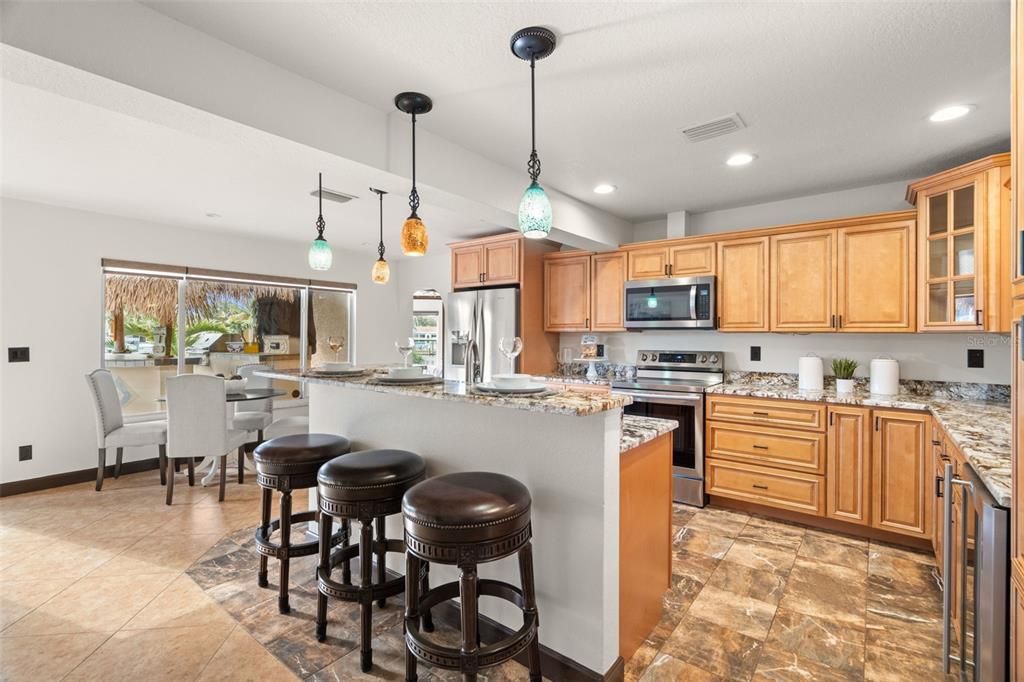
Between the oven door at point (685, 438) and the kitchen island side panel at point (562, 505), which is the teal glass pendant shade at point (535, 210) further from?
the oven door at point (685, 438)

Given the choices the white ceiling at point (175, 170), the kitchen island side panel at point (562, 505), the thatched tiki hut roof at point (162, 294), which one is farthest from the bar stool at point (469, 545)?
the thatched tiki hut roof at point (162, 294)

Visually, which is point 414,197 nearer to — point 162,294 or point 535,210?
point 535,210

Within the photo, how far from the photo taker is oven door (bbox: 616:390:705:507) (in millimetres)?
3523

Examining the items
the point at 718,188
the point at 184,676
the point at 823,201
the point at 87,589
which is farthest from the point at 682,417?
the point at 87,589

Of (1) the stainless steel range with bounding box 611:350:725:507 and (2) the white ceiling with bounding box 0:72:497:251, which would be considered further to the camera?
(1) the stainless steel range with bounding box 611:350:725:507

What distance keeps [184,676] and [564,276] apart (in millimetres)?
3832

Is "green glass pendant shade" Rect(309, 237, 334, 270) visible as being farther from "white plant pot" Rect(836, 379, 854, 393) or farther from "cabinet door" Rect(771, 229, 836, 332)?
"white plant pot" Rect(836, 379, 854, 393)

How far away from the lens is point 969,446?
171 centimetres

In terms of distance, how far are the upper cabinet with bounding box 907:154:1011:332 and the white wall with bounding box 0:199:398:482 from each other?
6.17 meters

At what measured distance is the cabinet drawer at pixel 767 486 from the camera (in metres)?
3.12

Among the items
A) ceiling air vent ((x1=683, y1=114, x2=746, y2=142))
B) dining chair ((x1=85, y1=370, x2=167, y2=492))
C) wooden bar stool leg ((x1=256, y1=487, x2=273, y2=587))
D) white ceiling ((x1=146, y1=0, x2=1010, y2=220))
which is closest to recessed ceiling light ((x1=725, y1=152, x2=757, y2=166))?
white ceiling ((x1=146, y1=0, x2=1010, y2=220))

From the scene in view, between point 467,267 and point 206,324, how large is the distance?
2.95 metres

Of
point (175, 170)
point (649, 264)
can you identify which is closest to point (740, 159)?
point (649, 264)

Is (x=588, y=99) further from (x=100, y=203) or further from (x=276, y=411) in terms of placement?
(x=276, y=411)
